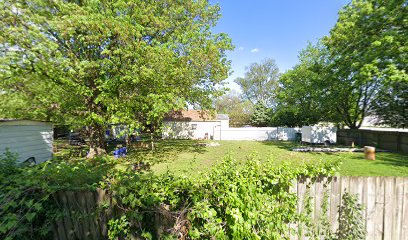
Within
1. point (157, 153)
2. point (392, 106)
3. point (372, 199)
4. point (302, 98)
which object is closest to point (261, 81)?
point (302, 98)

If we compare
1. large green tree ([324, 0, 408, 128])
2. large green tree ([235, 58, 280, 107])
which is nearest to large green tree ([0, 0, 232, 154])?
large green tree ([324, 0, 408, 128])

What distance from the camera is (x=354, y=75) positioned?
11359 mm

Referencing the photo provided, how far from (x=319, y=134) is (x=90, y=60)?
20.4 metres

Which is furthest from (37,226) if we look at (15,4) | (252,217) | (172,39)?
(172,39)

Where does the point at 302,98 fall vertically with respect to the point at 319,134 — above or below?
above

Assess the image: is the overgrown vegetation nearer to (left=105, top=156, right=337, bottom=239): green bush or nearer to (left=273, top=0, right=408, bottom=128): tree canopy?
(left=105, top=156, right=337, bottom=239): green bush

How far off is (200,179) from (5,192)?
7.73 ft

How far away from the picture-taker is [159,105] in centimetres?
843

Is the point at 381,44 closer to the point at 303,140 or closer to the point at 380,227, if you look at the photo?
the point at 380,227

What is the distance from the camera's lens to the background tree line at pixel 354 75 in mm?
9305

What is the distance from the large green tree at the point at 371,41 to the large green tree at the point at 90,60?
7.84m

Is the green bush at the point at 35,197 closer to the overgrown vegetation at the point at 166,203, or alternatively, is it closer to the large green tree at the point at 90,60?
the overgrown vegetation at the point at 166,203

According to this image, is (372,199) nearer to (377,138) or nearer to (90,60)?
(90,60)

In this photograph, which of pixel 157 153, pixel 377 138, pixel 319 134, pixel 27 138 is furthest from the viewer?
pixel 319 134
